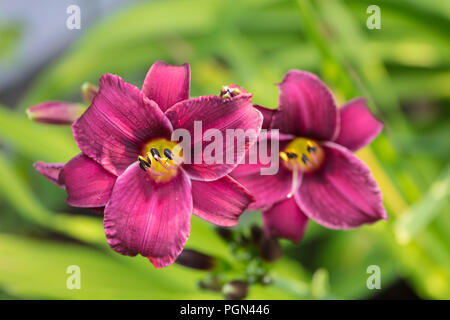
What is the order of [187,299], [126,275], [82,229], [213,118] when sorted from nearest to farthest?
[213,118] → [187,299] → [82,229] → [126,275]

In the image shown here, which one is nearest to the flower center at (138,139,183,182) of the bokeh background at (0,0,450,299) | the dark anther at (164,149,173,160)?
the dark anther at (164,149,173,160)

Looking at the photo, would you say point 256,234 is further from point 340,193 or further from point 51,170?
point 51,170

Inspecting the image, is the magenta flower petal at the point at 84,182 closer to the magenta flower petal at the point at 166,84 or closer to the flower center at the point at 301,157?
the magenta flower petal at the point at 166,84

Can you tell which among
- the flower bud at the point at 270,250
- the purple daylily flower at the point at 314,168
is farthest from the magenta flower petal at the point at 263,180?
the flower bud at the point at 270,250

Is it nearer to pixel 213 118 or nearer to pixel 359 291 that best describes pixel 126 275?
pixel 359 291

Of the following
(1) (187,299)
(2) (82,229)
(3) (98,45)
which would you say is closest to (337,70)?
(1) (187,299)

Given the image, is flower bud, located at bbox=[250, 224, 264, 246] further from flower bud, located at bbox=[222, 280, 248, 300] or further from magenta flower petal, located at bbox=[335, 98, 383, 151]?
magenta flower petal, located at bbox=[335, 98, 383, 151]
